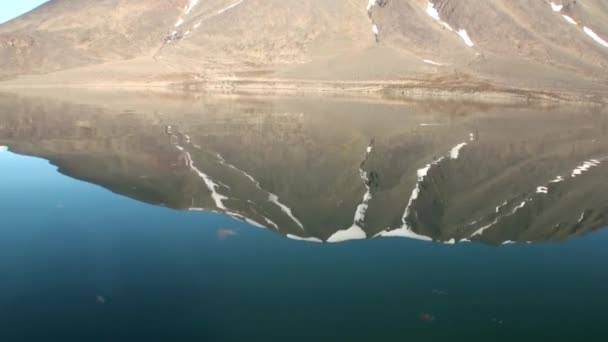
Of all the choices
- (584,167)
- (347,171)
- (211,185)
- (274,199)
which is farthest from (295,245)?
(584,167)

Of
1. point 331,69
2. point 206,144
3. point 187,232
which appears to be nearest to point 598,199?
point 187,232

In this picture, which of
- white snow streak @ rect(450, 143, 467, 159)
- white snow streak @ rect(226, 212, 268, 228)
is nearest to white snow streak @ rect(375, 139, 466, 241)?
white snow streak @ rect(450, 143, 467, 159)

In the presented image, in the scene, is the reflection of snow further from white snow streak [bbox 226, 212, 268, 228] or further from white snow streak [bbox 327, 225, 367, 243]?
white snow streak [bbox 327, 225, 367, 243]

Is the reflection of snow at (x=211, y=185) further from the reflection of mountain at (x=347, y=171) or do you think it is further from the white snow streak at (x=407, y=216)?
the white snow streak at (x=407, y=216)

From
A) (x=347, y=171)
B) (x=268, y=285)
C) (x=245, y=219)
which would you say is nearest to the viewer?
(x=268, y=285)

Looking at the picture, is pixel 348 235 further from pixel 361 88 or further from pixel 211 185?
pixel 361 88

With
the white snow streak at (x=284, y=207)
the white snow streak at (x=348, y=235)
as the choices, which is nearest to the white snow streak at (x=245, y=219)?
the white snow streak at (x=284, y=207)
